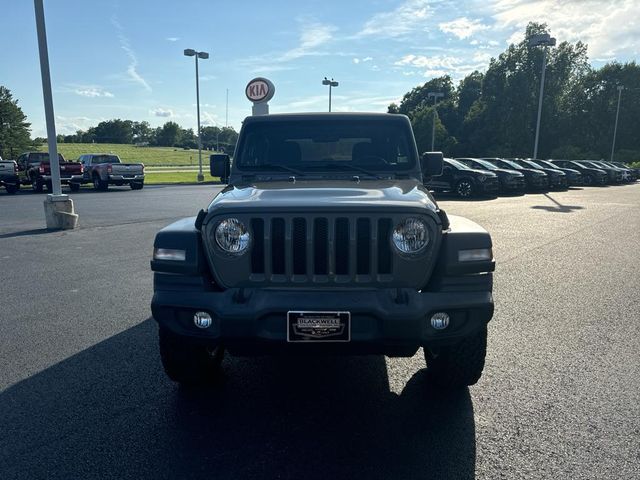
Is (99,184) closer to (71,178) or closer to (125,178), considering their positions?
(125,178)

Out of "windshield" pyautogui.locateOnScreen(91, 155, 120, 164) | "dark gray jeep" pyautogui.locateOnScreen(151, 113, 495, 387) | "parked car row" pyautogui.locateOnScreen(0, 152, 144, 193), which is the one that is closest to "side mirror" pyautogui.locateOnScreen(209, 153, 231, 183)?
"dark gray jeep" pyautogui.locateOnScreen(151, 113, 495, 387)

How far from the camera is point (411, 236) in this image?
111 inches

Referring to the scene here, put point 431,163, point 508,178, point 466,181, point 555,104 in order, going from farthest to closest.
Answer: point 555,104 → point 508,178 → point 466,181 → point 431,163

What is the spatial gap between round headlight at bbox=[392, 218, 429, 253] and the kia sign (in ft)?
48.6

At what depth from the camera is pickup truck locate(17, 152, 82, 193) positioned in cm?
2152

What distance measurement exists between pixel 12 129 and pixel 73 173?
2306 inches

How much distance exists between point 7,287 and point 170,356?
4.12m

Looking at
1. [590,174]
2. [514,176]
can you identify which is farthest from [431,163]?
[590,174]

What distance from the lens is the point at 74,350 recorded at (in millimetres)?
4102

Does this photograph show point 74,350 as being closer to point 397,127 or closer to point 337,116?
point 337,116

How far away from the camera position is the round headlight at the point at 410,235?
A: 2.79 meters

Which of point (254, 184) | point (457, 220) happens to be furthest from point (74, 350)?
point (457, 220)

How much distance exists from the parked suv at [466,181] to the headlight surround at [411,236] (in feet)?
54.9

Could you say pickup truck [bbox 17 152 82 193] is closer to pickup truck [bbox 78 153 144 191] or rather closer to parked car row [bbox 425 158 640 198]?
pickup truck [bbox 78 153 144 191]
